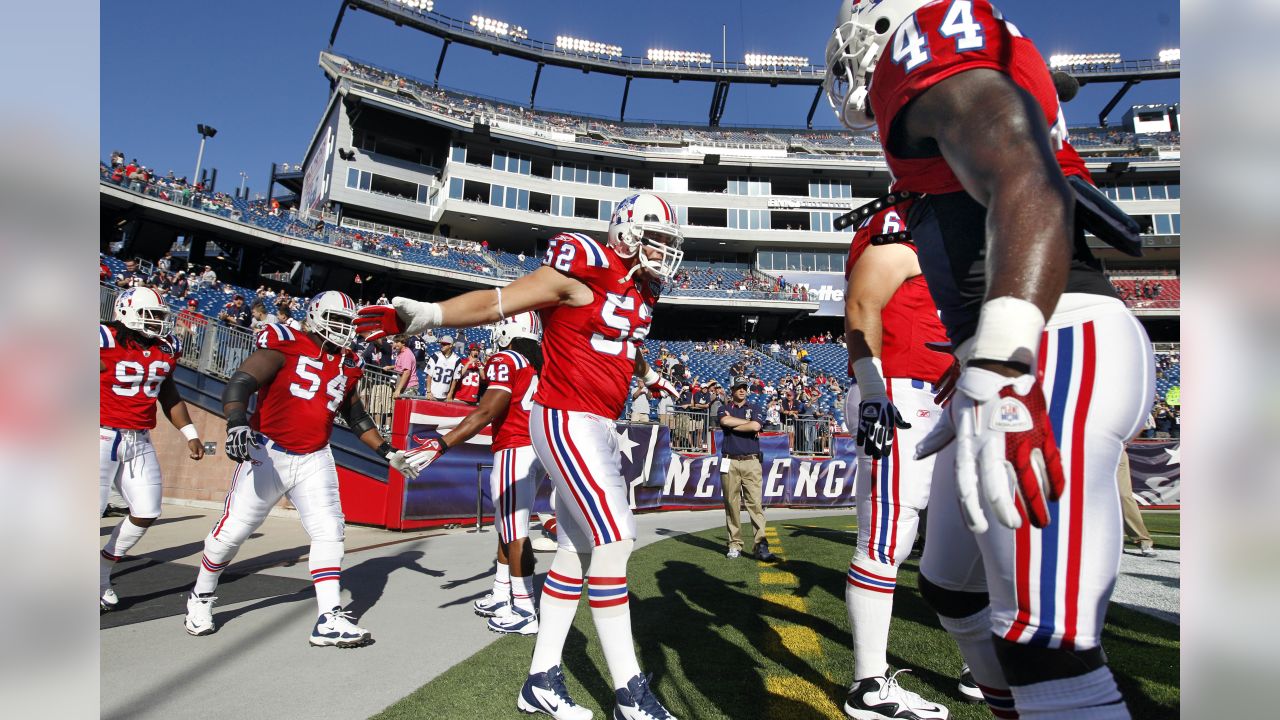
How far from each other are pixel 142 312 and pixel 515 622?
165 inches

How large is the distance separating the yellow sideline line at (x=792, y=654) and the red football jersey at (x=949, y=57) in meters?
2.48

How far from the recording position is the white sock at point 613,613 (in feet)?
9.38

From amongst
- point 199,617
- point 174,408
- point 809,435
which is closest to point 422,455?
point 199,617

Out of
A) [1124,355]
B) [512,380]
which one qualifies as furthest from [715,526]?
[1124,355]

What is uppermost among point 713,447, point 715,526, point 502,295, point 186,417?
point 502,295

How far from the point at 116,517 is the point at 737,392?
8.95 metres

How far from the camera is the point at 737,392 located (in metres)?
8.45

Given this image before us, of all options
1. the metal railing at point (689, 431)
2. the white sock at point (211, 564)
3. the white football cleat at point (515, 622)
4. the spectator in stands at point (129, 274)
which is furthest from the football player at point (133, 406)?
the spectator in stands at point (129, 274)

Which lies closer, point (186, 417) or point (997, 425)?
point (997, 425)

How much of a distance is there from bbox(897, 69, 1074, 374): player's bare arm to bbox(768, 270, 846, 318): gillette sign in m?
37.3

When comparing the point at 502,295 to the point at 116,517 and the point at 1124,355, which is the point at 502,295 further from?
the point at 116,517

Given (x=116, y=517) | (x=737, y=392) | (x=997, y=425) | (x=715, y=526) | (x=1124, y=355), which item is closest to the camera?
(x=997, y=425)

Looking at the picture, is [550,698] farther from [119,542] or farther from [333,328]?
[119,542]

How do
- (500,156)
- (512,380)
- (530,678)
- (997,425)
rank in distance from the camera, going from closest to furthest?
(997,425) < (530,678) < (512,380) < (500,156)
